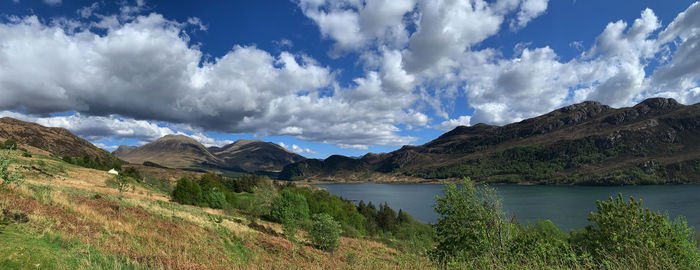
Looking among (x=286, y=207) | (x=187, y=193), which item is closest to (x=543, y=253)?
(x=286, y=207)

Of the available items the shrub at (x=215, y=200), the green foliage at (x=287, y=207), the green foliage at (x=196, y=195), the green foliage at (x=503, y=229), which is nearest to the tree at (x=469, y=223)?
the green foliage at (x=503, y=229)

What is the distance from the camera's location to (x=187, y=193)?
62.4 metres

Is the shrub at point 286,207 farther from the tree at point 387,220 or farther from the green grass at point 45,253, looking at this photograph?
the green grass at point 45,253

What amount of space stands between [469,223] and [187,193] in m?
58.2

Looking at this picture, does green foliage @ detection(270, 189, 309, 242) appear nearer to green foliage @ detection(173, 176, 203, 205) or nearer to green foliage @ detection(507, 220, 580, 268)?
green foliage @ detection(173, 176, 203, 205)

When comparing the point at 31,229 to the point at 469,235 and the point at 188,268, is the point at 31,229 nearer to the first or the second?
the point at 188,268

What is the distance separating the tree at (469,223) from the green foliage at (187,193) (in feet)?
177

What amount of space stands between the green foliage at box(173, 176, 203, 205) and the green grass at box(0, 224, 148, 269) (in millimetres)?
54426

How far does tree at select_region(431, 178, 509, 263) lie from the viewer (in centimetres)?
2570

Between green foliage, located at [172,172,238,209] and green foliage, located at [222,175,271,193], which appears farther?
green foliage, located at [222,175,271,193]

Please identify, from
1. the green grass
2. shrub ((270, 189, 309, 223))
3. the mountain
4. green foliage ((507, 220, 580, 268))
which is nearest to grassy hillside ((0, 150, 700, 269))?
the green grass

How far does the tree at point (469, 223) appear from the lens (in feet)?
84.3

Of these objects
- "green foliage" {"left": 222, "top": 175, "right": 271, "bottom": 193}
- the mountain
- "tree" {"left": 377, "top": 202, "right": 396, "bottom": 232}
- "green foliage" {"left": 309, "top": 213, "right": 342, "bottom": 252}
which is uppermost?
the mountain

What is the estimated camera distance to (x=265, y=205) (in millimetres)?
72375
